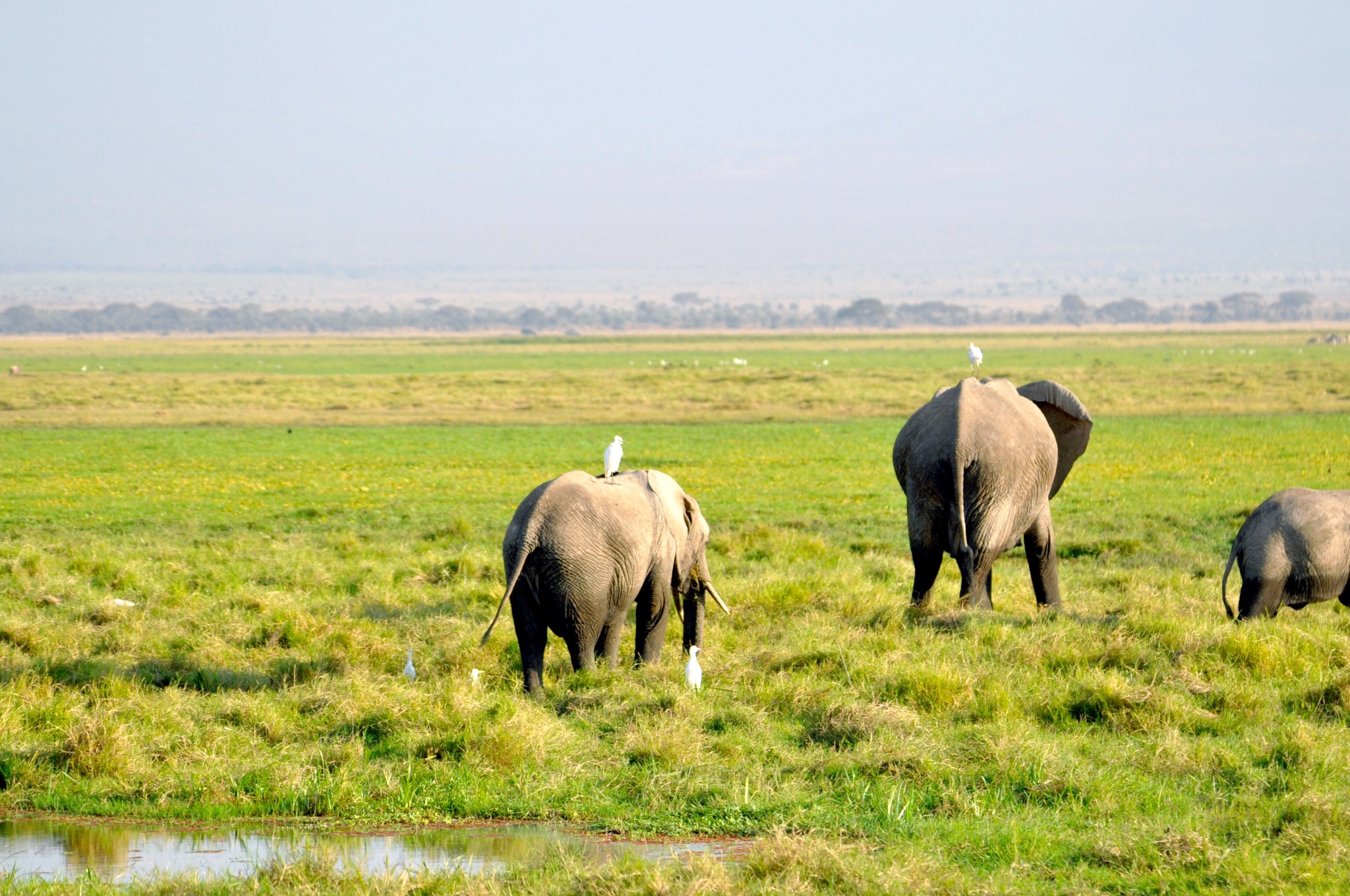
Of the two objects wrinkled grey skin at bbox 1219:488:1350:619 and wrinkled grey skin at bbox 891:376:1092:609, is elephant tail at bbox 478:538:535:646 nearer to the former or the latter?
wrinkled grey skin at bbox 891:376:1092:609

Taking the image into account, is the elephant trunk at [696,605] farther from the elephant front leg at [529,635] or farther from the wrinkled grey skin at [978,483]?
the wrinkled grey skin at [978,483]

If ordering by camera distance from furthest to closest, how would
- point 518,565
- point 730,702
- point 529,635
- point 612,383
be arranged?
1. point 612,383
2. point 529,635
3. point 730,702
4. point 518,565

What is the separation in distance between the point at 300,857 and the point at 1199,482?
21921 millimetres

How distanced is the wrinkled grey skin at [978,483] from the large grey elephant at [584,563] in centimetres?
253

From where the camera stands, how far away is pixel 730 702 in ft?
32.7

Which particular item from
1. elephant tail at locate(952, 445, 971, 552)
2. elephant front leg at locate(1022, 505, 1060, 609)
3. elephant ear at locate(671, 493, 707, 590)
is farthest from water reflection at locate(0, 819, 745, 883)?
elephant front leg at locate(1022, 505, 1060, 609)

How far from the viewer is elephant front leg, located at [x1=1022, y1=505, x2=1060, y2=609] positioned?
42.6 ft

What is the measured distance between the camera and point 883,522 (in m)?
21.4

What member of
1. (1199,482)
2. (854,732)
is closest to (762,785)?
(854,732)

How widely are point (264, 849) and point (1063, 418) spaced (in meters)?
9.43

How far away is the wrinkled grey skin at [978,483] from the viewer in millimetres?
11969

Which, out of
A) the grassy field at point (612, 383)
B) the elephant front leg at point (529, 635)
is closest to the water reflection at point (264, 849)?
the elephant front leg at point (529, 635)

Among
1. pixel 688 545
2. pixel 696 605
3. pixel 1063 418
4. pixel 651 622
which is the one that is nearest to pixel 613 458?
pixel 688 545

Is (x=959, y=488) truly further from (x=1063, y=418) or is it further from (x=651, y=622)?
(x=1063, y=418)
